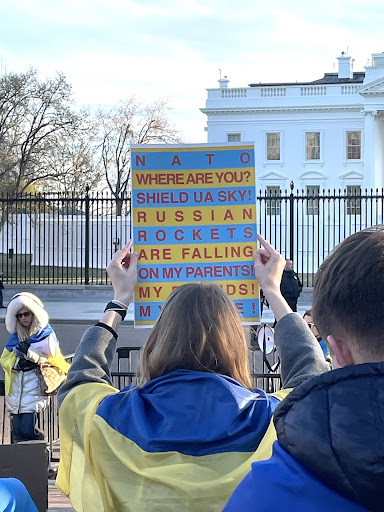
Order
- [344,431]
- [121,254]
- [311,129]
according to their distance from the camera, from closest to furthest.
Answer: [344,431] → [121,254] → [311,129]

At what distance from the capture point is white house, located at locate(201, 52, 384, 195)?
50688mm

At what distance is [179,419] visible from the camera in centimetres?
212

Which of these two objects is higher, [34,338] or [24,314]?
[24,314]

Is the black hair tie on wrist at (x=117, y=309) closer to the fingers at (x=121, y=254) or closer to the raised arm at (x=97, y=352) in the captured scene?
the raised arm at (x=97, y=352)

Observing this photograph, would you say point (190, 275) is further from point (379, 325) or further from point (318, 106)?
point (318, 106)

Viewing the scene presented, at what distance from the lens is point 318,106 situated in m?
51.9

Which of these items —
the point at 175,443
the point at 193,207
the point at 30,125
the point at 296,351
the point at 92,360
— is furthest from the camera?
the point at 30,125

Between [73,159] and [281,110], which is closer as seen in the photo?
[73,159]

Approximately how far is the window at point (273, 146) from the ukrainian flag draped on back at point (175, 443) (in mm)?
50554

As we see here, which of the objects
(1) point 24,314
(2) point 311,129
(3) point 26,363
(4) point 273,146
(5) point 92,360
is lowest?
(3) point 26,363

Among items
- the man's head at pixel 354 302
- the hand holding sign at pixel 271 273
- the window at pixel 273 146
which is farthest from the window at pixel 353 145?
the man's head at pixel 354 302

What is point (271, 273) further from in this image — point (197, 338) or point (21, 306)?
point (21, 306)

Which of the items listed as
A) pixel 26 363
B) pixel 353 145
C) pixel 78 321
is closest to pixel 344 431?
pixel 26 363

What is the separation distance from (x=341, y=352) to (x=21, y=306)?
229 inches
